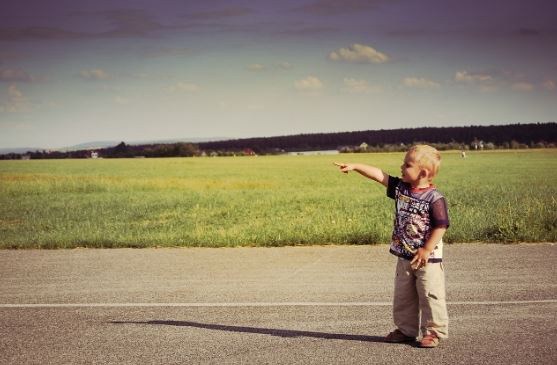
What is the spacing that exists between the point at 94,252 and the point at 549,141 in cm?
13447

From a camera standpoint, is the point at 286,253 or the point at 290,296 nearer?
the point at 290,296

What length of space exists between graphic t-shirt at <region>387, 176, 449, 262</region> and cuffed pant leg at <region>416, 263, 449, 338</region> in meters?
0.11

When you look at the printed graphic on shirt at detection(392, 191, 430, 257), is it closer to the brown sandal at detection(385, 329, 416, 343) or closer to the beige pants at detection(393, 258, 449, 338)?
the beige pants at detection(393, 258, 449, 338)

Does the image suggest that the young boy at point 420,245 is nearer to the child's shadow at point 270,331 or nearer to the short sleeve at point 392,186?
the short sleeve at point 392,186

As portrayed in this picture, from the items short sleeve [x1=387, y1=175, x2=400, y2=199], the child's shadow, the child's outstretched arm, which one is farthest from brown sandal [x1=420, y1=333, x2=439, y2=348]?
the child's outstretched arm

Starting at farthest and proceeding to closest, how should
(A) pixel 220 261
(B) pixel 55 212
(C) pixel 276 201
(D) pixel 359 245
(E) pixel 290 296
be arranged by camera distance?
(C) pixel 276 201 → (B) pixel 55 212 → (D) pixel 359 245 → (A) pixel 220 261 → (E) pixel 290 296

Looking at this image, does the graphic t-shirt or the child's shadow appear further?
the child's shadow

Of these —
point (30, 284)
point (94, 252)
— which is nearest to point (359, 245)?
point (94, 252)

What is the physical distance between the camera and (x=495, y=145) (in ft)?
439

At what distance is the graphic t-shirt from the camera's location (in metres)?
4.68

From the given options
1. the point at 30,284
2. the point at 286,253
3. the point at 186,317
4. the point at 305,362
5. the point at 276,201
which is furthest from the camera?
the point at 276,201

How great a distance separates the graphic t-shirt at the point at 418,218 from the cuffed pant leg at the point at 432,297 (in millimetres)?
106

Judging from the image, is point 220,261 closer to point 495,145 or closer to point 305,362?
point 305,362

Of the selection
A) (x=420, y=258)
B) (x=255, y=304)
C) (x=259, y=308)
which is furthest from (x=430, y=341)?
(x=255, y=304)
